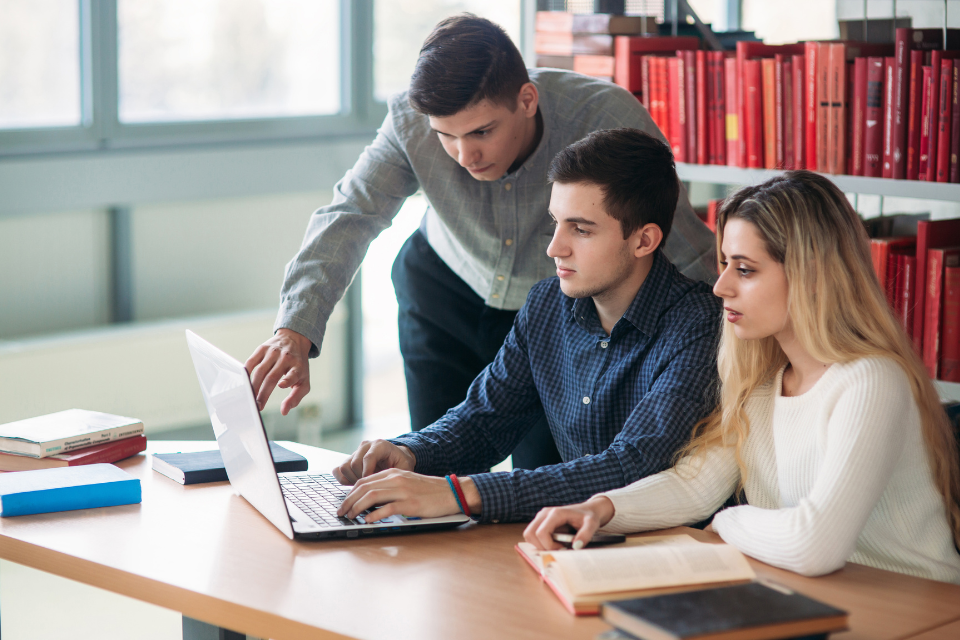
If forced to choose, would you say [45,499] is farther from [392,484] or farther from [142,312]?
[142,312]

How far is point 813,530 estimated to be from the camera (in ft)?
4.20

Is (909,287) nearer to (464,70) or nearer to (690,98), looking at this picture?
(690,98)

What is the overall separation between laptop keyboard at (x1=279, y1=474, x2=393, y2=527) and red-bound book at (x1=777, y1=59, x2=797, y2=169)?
1.39 meters

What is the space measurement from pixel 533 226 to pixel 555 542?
938 mm

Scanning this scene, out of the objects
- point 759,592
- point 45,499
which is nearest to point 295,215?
point 45,499

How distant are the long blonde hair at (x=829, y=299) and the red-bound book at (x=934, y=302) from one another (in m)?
0.85

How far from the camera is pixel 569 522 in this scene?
1.36 m

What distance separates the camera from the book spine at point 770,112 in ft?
8.06

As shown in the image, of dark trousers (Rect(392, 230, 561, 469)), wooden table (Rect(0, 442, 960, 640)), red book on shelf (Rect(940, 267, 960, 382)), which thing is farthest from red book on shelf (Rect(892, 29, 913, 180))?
wooden table (Rect(0, 442, 960, 640))

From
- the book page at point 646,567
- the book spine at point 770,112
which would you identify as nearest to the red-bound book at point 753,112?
the book spine at point 770,112

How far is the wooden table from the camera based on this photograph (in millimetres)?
1142

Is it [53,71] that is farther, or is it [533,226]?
[53,71]

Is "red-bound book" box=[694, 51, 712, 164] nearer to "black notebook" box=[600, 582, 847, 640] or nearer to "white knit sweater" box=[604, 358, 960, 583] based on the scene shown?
"white knit sweater" box=[604, 358, 960, 583]

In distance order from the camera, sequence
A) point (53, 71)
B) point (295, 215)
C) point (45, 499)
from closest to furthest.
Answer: point (45, 499), point (53, 71), point (295, 215)
